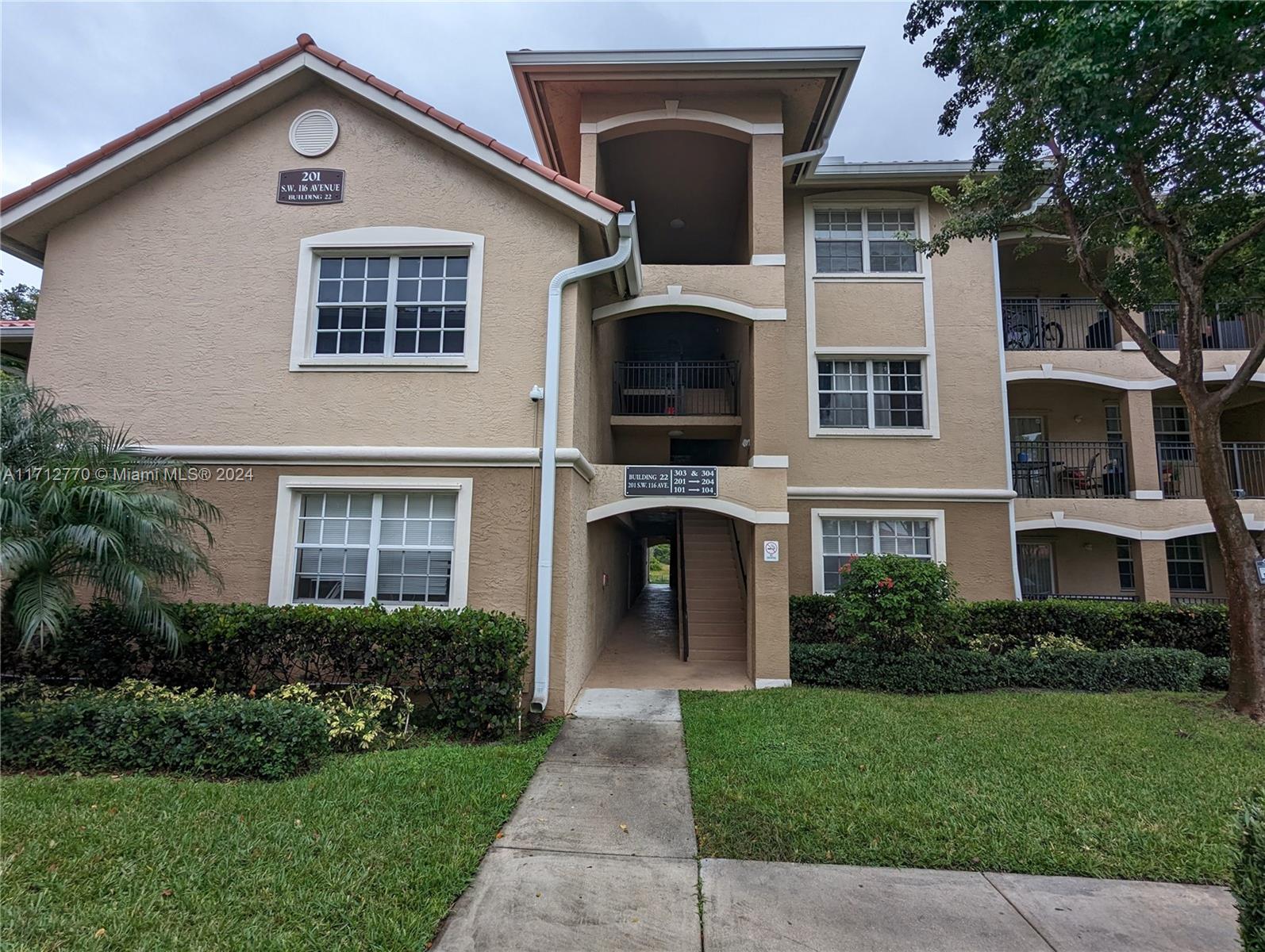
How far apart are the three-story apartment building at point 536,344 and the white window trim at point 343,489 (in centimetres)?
4

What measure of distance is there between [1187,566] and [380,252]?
62.0 feet

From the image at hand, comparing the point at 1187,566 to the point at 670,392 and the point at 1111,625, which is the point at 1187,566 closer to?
the point at 1111,625

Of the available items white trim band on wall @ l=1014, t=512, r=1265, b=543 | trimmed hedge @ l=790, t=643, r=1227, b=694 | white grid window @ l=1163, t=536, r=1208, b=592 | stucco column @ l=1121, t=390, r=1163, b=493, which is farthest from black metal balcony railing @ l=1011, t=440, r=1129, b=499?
trimmed hedge @ l=790, t=643, r=1227, b=694

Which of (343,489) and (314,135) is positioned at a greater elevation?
(314,135)

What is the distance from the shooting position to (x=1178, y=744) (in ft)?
21.6

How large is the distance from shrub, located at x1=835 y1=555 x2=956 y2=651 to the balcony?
7.21m

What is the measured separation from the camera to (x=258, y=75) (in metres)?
7.83

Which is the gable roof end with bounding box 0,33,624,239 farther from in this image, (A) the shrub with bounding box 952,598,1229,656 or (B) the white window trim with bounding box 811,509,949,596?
(A) the shrub with bounding box 952,598,1229,656

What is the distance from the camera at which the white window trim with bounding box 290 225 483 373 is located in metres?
7.83

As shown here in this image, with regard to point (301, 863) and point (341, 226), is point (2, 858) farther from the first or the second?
point (341, 226)

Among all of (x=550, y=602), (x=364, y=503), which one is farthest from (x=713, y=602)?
(x=364, y=503)

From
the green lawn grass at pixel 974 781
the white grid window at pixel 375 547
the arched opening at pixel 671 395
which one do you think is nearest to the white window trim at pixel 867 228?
the arched opening at pixel 671 395

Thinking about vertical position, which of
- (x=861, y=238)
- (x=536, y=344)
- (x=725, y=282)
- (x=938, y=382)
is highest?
(x=861, y=238)

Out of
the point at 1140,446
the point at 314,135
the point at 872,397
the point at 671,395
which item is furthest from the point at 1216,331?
the point at 314,135
